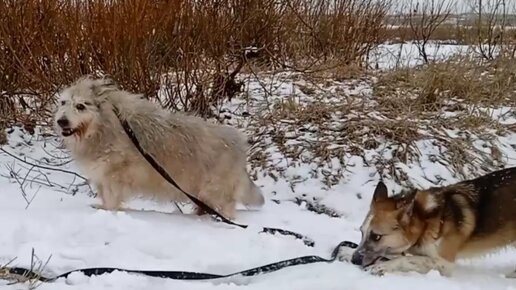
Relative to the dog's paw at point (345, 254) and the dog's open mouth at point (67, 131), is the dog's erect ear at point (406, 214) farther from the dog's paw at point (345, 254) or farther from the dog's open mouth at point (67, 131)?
the dog's open mouth at point (67, 131)

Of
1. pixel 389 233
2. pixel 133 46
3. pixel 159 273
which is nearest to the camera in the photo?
pixel 159 273

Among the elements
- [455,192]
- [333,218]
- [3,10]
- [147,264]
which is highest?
[3,10]

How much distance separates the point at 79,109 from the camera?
5.04 m

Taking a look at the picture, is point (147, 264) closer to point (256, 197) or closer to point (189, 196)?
point (189, 196)

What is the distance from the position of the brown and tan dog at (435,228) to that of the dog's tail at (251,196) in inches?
59.0

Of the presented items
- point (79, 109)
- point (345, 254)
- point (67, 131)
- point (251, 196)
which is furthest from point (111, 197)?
point (345, 254)

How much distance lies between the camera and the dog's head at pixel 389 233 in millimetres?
4074

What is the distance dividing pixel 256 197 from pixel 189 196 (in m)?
0.70

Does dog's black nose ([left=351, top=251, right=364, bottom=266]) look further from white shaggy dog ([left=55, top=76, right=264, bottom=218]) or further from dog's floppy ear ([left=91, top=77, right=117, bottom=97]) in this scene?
dog's floppy ear ([left=91, top=77, right=117, bottom=97])

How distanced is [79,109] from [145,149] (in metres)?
0.59

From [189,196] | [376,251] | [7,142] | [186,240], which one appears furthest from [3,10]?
[376,251]

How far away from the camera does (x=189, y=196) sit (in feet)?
16.8

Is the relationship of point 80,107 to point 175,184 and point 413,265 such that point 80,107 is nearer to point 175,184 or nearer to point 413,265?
point 175,184

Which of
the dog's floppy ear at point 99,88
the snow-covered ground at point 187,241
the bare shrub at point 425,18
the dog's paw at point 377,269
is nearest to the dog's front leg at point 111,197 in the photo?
the snow-covered ground at point 187,241
